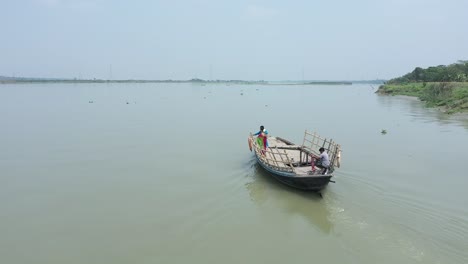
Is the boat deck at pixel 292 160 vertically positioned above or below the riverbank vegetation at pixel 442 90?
below

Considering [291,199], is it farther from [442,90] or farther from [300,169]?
[442,90]

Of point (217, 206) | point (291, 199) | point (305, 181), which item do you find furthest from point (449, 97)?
point (217, 206)

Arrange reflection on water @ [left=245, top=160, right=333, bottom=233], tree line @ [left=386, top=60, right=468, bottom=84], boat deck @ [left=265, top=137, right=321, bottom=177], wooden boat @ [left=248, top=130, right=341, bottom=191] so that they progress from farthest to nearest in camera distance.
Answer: tree line @ [left=386, top=60, right=468, bottom=84] < boat deck @ [left=265, top=137, right=321, bottom=177] < wooden boat @ [left=248, top=130, right=341, bottom=191] < reflection on water @ [left=245, top=160, right=333, bottom=233]

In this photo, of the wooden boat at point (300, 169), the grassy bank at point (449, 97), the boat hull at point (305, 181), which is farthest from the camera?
the grassy bank at point (449, 97)

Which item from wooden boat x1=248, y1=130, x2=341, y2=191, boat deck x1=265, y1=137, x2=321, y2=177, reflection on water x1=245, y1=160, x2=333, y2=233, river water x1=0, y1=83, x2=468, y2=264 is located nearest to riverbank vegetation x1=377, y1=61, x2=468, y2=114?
river water x1=0, y1=83, x2=468, y2=264

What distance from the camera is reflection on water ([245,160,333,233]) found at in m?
11.7

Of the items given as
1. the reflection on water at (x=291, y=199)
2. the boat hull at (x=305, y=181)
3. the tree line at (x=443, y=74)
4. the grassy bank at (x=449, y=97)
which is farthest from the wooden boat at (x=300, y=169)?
the tree line at (x=443, y=74)

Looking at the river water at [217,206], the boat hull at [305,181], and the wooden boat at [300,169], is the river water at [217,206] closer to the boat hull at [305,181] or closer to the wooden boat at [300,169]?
the boat hull at [305,181]

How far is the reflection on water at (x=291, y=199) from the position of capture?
11688 mm

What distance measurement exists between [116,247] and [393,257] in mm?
7185

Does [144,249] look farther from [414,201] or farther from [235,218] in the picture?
[414,201]

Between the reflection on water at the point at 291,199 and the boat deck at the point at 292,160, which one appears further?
the boat deck at the point at 292,160

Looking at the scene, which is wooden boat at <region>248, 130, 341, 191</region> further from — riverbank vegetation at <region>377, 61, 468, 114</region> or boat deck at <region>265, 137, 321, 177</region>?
riverbank vegetation at <region>377, 61, 468, 114</region>

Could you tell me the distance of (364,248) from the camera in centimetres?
960
